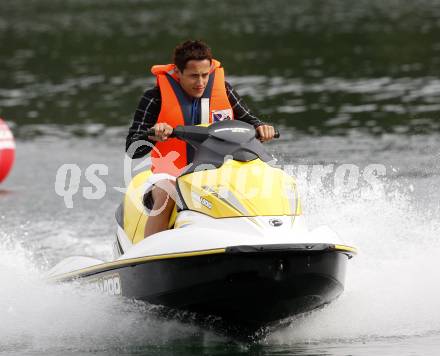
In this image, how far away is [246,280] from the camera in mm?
5570

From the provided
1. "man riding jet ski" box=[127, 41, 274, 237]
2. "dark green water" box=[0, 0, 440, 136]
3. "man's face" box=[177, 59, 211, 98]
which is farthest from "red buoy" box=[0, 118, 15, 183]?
"man's face" box=[177, 59, 211, 98]

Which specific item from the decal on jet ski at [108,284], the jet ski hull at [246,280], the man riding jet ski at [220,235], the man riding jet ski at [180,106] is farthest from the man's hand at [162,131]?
the decal on jet ski at [108,284]

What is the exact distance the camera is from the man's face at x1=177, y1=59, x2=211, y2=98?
6269mm

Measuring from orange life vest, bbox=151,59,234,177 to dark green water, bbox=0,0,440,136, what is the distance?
7678 mm

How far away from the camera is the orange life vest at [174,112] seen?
6.46 m

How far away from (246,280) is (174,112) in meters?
1.39

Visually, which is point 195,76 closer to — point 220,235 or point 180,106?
point 180,106

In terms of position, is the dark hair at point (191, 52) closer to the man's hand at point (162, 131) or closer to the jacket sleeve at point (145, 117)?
the jacket sleeve at point (145, 117)

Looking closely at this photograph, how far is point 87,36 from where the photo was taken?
29516 mm

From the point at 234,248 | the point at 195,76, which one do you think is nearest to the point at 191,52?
the point at 195,76

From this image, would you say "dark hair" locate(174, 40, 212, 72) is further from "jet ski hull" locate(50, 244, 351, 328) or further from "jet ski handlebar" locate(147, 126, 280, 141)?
"jet ski hull" locate(50, 244, 351, 328)

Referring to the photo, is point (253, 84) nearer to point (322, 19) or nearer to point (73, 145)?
point (73, 145)

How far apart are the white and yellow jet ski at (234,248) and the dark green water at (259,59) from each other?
325 inches

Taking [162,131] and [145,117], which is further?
[145,117]
